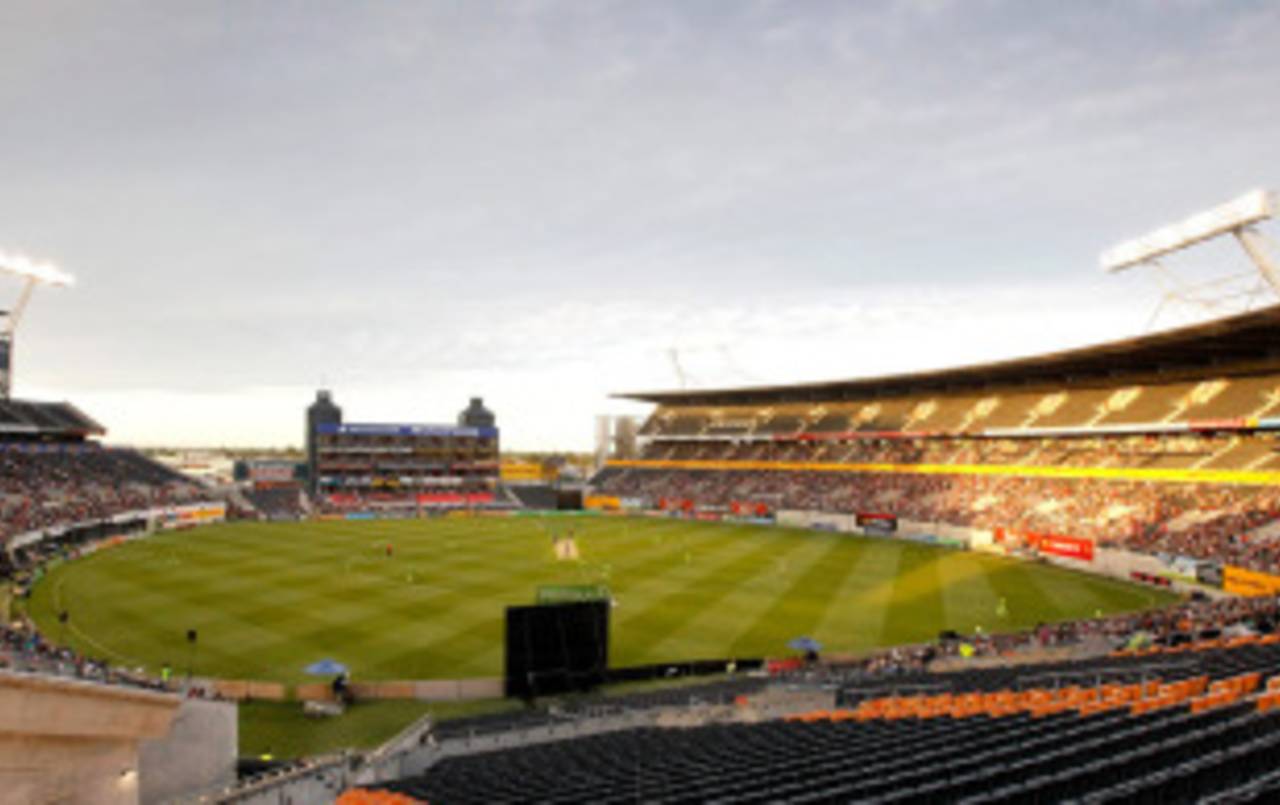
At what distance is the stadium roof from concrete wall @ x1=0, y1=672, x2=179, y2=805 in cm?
5048

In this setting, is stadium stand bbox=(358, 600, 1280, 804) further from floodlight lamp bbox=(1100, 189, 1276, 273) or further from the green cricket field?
floodlight lamp bbox=(1100, 189, 1276, 273)

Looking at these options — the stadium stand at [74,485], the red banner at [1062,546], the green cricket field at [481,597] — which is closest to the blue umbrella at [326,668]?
the green cricket field at [481,597]

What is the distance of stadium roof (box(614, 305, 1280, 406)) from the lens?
4672 centimetres

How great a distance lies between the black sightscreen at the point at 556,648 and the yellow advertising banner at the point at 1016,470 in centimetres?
4198

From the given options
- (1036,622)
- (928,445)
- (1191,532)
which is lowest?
(1036,622)

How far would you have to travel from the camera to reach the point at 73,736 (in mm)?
10914

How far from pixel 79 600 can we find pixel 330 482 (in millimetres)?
61281

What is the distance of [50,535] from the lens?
170 feet

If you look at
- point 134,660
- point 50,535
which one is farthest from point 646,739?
point 50,535

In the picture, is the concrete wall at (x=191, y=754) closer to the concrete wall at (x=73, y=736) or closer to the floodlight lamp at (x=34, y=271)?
the concrete wall at (x=73, y=736)

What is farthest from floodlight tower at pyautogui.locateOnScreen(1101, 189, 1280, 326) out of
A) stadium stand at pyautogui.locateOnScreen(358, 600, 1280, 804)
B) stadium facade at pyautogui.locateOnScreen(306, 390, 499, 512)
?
stadium facade at pyautogui.locateOnScreen(306, 390, 499, 512)

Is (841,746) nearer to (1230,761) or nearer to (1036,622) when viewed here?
(1230,761)

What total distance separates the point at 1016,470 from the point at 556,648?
164 feet

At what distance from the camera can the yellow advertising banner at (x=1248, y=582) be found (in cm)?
3475
